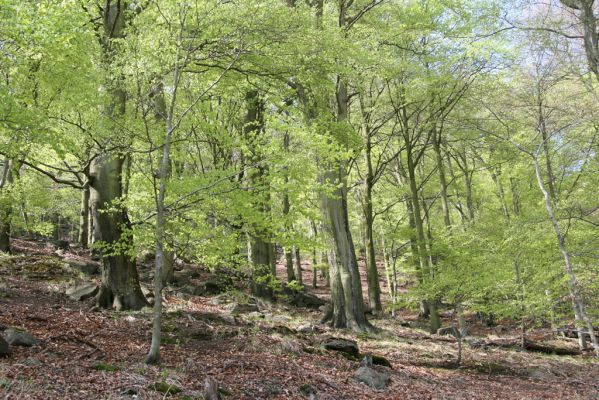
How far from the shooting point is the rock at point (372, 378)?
285 inches

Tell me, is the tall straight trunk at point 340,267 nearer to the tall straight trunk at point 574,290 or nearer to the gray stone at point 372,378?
the gray stone at point 372,378

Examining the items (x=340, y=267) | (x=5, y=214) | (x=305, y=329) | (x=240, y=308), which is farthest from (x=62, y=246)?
(x=340, y=267)

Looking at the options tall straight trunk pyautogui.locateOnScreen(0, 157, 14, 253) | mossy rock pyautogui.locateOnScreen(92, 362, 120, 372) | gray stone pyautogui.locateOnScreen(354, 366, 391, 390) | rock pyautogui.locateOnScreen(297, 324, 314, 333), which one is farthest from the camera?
tall straight trunk pyautogui.locateOnScreen(0, 157, 14, 253)

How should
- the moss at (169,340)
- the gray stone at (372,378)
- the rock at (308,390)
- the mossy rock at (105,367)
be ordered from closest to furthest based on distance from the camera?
the mossy rock at (105,367) → the rock at (308,390) → the gray stone at (372,378) → the moss at (169,340)

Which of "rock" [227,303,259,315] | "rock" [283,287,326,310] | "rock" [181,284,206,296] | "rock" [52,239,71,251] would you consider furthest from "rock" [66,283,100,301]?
"rock" [52,239,71,251]

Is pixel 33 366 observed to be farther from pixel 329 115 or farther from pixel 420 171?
pixel 420 171

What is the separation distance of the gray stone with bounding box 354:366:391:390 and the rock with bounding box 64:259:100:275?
1117cm

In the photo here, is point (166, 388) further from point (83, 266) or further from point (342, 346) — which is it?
point (83, 266)

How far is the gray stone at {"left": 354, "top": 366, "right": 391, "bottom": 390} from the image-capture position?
7.23 metres

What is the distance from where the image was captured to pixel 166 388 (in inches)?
202

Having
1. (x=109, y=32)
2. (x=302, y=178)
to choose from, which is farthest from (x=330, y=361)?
(x=109, y=32)

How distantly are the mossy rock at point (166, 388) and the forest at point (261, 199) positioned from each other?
→ 0.13 ft

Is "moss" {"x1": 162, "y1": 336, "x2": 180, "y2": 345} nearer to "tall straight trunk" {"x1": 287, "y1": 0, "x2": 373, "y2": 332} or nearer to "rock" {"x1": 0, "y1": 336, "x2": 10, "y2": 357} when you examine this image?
"rock" {"x1": 0, "y1": 336, "x2": 10, "y2": 357}

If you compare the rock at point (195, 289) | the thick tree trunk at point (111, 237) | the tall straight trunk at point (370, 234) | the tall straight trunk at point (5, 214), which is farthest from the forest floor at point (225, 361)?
the tall straight trunk at point (370, 234)
